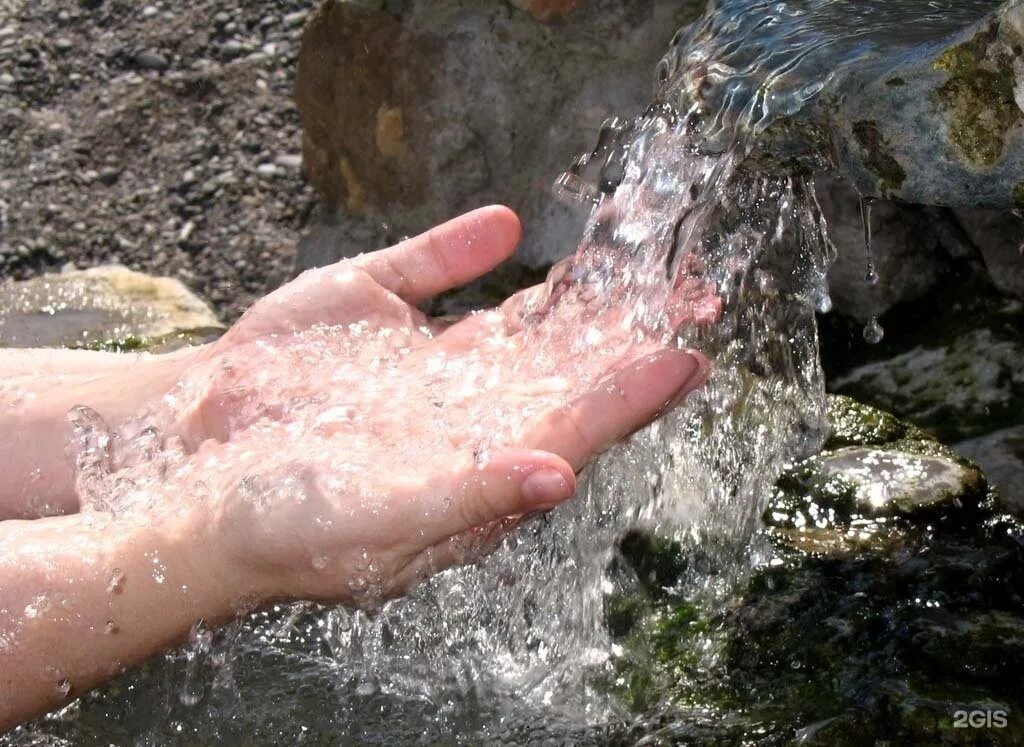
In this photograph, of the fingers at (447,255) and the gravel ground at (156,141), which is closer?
the fingers at (447,255)

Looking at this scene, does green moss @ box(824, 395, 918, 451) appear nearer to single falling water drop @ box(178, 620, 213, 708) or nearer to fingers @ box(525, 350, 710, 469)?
fingers @ box(525, 350, 710, 469)

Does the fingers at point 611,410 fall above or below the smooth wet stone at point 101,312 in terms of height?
above

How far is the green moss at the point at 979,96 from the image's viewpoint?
1667mm

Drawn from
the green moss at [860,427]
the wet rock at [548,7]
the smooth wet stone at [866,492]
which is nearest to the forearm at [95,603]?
the smooth wet stone at [866,492]

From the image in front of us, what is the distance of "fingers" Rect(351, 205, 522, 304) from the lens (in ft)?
8.21

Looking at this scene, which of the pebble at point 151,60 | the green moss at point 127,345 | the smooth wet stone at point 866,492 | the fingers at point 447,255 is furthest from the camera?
the pebble at point 151,60

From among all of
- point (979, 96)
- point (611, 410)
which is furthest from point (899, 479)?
point (979, 96)

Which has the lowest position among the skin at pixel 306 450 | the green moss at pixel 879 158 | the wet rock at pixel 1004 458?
the wet rock at pixel 1004 458

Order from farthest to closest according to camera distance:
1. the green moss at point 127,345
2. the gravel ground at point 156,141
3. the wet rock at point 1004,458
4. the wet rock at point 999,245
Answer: the gravel ground at point 156,141, the wet rock at point 999,245, the green moss at point 127,345, the wet rock at point 1004,458

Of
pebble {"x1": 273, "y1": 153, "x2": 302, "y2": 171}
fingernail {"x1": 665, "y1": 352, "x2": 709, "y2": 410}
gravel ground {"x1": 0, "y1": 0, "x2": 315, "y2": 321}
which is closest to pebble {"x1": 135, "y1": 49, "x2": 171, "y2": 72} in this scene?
gravel ground {"x1": 0, "y1": 0, "x2": 315, "y2": 321}

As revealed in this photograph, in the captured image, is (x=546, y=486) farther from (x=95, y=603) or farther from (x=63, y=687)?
(x=63, y=687)

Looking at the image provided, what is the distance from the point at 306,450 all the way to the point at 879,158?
3.40ft

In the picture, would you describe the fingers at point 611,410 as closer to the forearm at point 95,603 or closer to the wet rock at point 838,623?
the wet rock at point 838,623

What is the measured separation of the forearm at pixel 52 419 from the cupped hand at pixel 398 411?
0.12m
